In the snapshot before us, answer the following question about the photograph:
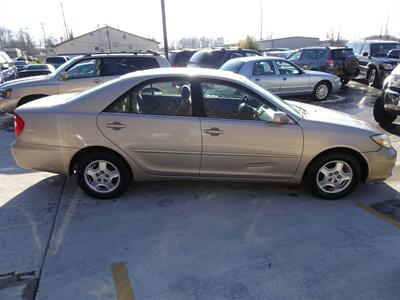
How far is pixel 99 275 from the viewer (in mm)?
2928

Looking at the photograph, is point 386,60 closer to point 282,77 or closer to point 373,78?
point 373,78

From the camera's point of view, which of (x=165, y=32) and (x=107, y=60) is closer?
(x=107, y=60)

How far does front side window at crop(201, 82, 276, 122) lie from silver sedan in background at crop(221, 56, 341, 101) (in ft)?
20.8

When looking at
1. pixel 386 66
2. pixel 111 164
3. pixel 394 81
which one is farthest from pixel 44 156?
pixel 386 66

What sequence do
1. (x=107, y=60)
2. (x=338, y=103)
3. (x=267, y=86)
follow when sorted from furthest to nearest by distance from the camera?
(x=338, y=103) → (x=267, y=86) → (x=107, y=60)

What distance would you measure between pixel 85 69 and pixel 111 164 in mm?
4955

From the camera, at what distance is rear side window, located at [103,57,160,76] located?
8305 mm

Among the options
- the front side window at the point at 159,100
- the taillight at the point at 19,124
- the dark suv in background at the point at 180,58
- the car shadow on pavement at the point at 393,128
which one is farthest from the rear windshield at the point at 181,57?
the taillight at the point at 19,124

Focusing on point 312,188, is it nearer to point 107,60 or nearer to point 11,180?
point 11,180

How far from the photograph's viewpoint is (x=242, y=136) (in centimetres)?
407

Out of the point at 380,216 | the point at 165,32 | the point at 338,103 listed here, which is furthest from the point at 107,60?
the point at 165,32

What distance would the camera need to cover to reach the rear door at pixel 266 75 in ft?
34.6

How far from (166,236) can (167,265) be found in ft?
1.59

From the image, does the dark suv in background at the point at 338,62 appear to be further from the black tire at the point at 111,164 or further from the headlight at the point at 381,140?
the black tire at the point at 111,164
